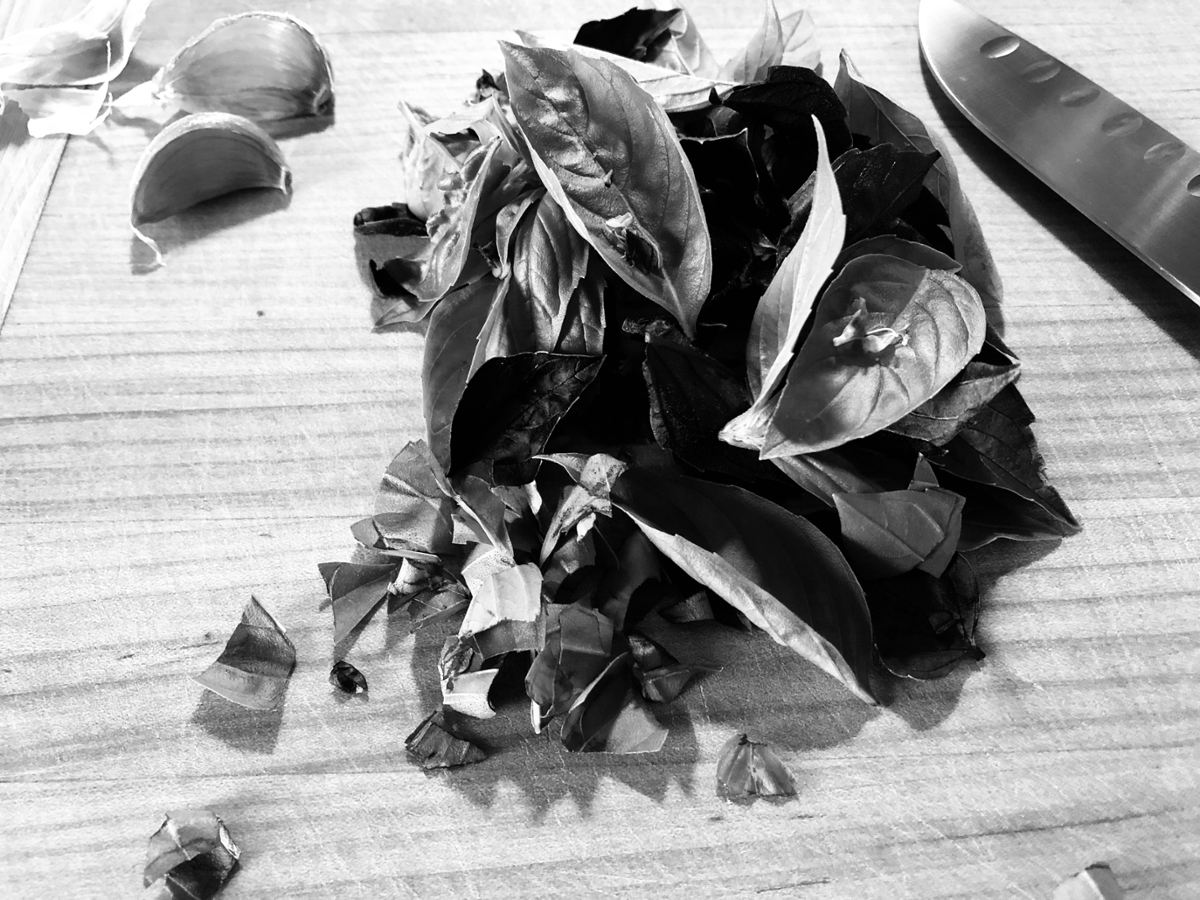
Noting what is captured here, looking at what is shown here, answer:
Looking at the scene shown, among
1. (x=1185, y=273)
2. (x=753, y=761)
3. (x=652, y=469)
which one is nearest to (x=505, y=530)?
(x=652, y=469)

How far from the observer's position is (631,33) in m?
0.88

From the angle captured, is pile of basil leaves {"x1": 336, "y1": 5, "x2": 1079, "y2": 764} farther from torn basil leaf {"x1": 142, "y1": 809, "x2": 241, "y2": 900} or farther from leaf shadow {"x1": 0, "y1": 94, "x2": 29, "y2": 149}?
leaf shadow {"x1": 0, "y1": 94, "x2": 29, "y2": 149}

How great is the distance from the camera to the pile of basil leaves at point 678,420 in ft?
2.07

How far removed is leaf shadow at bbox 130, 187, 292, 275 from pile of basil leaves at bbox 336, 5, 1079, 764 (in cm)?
24

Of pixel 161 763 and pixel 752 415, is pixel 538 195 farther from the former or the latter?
pixel 161 763

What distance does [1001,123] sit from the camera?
0.92 meters

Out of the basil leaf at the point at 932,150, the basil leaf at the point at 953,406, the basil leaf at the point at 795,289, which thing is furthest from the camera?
the basil leaf at the point at 932,150

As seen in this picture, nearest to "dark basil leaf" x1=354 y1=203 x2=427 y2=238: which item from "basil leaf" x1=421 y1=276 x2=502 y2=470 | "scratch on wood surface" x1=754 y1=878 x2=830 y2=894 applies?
"basil leaf" x1=421 y1=276 x2=502 y2=470

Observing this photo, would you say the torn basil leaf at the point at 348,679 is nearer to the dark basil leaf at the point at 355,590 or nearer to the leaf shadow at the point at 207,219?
the dark basil leaf at the point at 355,590

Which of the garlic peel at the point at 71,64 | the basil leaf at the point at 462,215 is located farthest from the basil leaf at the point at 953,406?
the garlic peel at the point at 71,64

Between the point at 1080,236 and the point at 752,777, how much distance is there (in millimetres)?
582

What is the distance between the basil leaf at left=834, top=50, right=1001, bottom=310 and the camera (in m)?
0.79

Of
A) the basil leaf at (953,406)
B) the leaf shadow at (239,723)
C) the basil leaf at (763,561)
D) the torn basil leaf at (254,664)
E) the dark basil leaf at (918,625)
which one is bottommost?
the leaf shadow at (239,723)

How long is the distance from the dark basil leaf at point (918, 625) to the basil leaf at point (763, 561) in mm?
36
